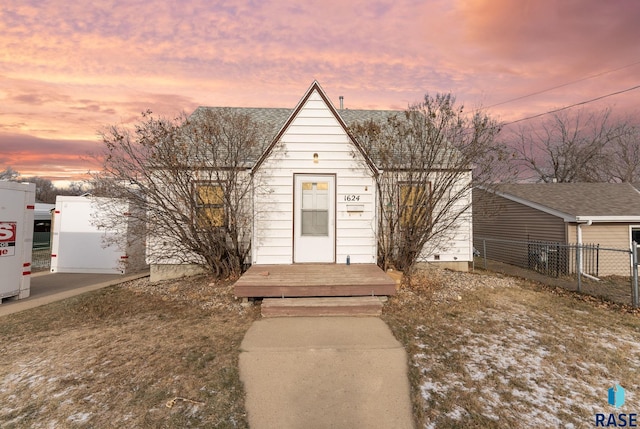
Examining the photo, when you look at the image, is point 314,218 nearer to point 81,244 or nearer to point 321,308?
point 321,308

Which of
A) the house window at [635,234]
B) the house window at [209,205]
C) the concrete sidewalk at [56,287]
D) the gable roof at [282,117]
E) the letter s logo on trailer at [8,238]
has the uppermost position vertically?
the gable roof at [282,117]

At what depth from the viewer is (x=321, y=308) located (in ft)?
18.6

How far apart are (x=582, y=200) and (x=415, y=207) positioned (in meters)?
12.0

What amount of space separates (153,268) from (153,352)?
18.1 ft

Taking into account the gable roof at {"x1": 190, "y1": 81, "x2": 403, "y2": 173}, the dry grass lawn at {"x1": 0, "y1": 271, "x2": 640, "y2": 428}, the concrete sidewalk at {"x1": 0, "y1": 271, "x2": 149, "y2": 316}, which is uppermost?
the gable roof at {"x1": 190, "y1": 81, "x2": 403, "y2": 173}

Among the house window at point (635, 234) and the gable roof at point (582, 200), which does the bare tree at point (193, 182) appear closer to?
the gable roof at point (582, 200)

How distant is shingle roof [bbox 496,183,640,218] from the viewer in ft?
42.8

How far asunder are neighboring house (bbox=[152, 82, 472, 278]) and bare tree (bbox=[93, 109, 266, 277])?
72cm

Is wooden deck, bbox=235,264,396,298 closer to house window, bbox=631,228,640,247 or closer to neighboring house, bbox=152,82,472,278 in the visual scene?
neighboring house, bbox=152,82,472,278

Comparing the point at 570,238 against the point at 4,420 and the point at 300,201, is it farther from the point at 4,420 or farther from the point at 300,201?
the point at 4,420

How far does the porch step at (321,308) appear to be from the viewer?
5.64 metres

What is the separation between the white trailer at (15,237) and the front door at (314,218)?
7.13 metres

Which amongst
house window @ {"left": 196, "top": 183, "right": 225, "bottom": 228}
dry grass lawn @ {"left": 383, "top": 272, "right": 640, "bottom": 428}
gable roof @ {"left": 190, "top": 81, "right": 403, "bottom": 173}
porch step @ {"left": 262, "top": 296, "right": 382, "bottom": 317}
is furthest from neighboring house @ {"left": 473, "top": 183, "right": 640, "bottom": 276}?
house window @ {"left": 196, "top": 183, "right": 225, "bottom": 228}

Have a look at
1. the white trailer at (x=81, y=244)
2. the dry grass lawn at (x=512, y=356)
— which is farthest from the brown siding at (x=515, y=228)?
the white trailer at (x=81, y=244)
